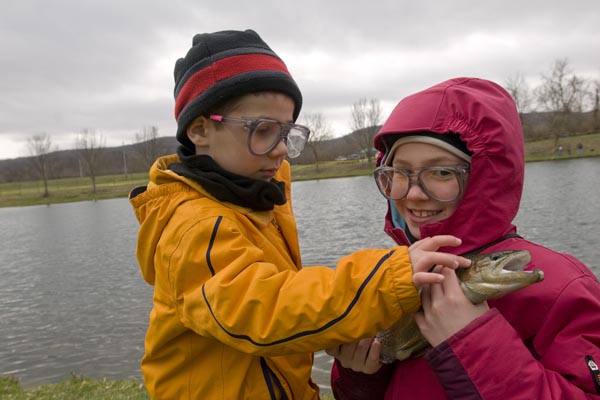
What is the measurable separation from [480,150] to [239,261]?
1.12 meters

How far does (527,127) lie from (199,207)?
7703cm

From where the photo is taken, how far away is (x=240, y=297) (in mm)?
1719

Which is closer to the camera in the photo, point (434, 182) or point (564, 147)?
point (434, 182)

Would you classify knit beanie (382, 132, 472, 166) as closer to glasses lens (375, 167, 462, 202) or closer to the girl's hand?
glasses lens (375, 167, 462, 202)

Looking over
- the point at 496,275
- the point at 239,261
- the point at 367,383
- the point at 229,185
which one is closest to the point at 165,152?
the point at 229,185

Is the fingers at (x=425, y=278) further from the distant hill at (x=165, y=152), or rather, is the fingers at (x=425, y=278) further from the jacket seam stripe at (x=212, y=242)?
the distant hill at (x=165, y=152)

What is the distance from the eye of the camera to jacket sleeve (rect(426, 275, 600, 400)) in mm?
1521

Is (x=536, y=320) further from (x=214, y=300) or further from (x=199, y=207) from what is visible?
(x=199, y=207)

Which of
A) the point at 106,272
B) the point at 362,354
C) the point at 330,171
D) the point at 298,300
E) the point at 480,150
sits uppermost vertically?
the point at 480,150

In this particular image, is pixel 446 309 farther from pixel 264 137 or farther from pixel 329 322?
pixel 264 137

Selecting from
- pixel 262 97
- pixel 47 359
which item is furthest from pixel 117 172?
pixel 262 97

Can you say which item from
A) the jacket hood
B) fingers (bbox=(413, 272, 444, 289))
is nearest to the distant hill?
the jacket hood

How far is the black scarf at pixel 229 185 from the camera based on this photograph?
2178mm

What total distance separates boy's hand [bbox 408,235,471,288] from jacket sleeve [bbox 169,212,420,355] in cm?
3
